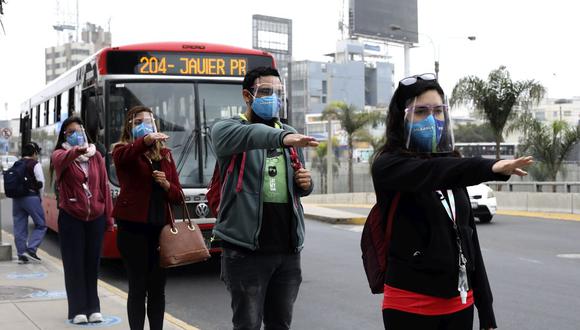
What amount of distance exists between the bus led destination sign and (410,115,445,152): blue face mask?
807cm

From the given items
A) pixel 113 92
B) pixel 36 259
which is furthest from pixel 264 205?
pixel 36 259

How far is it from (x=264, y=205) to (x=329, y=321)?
3880 millimetres

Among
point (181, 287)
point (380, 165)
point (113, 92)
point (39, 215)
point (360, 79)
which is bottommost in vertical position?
point (181, 287)

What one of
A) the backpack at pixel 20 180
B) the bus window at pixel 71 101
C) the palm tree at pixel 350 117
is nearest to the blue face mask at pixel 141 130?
the backpack at pixel 20 180

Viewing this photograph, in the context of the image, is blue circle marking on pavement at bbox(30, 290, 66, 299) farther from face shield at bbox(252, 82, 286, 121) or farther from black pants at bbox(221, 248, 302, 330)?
face shield at bbox(252, 82, 286, 121)

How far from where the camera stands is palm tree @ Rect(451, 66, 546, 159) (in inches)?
1225

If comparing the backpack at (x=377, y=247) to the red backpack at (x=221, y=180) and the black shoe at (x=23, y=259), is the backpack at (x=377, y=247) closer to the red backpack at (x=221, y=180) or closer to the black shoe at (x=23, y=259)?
the red backpack at (x=221, y=180)

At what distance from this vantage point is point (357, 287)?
1013cm

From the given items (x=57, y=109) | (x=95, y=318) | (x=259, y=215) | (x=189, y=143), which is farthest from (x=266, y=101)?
(x=57, y=109)

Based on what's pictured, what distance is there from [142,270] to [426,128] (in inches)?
123

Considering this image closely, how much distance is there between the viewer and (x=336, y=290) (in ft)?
32.6

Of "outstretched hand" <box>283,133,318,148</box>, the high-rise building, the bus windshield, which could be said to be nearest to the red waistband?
"outstretched hand" <box>283,133,318,148</box>

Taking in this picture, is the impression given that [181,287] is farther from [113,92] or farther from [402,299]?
[402,299]

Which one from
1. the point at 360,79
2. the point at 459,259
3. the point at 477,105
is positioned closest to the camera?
the point at 459,259
